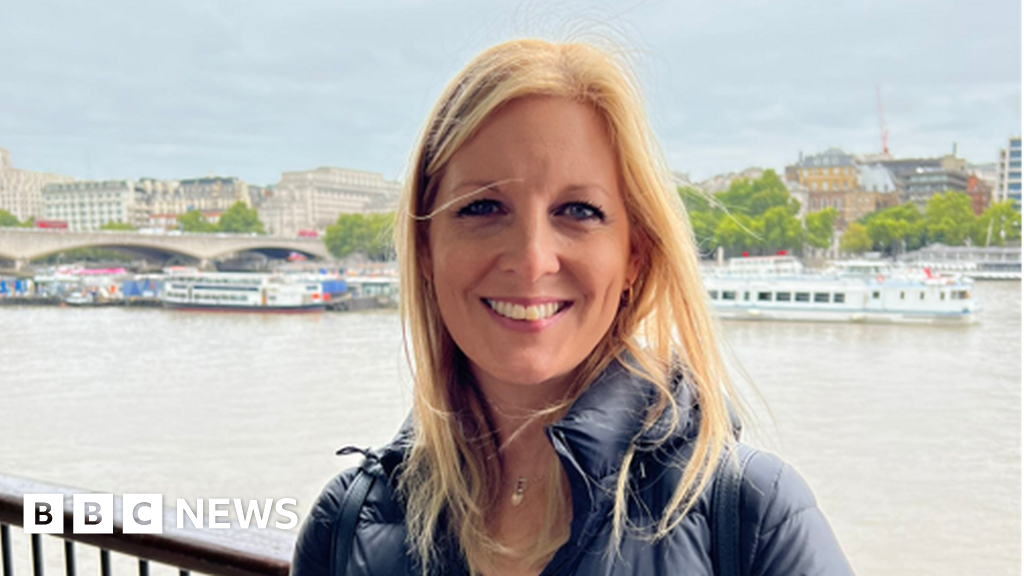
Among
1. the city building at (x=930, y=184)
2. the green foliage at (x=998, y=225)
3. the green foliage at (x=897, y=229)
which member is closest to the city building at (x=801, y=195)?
the city building at (x=930, y=184)

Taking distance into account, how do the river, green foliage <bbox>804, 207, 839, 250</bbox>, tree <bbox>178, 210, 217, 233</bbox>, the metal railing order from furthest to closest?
tree <bbox>178, 210, 217, 233</bbox>
green foliage <bbox>804, 207, 839, 250</bbox>
the river
the metal railing

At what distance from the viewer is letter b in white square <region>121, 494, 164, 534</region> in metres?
0.93

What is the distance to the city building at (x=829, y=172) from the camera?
52.6 feet

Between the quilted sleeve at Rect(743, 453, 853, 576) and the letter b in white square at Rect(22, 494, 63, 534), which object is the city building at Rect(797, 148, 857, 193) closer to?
the letter b in white square at Rect(22, 494, 63, 534)

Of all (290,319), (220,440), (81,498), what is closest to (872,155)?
(290,319)

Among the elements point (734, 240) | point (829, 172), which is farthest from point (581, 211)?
point (829, 172)

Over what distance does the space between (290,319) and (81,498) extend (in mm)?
14912

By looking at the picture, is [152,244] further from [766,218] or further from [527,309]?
[527,309]

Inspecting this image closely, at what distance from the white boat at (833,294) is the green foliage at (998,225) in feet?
8.07

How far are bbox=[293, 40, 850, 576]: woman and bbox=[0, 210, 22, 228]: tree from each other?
23.3 meters

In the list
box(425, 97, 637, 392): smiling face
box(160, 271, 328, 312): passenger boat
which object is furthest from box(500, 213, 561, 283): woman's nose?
box(160, 271, 328, 312): passenger boat

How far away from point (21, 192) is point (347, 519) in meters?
25.2

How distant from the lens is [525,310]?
1.71ft

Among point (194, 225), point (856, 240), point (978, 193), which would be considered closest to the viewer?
point (978, 193)
